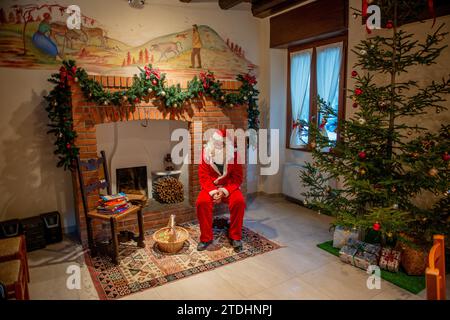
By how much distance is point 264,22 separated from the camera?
197 inches

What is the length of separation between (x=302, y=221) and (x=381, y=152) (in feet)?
5.16

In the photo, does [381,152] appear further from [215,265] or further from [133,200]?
[133,200]

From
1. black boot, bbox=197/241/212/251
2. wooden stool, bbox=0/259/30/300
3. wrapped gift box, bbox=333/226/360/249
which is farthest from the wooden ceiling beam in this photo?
wooden stool, bbox=0/259/30/300

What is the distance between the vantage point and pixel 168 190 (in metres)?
4.21

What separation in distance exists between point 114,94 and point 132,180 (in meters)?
1.28

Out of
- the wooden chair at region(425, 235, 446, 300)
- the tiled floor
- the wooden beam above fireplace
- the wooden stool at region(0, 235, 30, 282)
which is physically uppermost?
the wooden beam above fireplace

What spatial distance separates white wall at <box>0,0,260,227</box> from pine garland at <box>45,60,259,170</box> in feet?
0.55

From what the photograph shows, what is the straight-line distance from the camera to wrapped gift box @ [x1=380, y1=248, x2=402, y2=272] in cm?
287

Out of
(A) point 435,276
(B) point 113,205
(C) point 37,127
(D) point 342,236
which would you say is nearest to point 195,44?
(C) point 37,127

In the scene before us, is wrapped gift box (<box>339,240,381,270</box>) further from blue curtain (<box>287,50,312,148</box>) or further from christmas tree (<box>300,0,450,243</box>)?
blue curtain (<box>287,50,312,148</box>)

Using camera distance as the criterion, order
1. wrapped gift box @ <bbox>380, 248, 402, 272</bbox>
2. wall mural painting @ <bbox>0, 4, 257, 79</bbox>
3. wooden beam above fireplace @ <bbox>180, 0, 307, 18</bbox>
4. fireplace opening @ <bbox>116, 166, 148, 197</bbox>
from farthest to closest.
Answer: wooden beam above fireplace @ <bbox>180, 0, 307, 18</bbox> → fireplace opening @ <bbox>116, 166, 148, 197</bbox> → wall mural painting @ <bbox>0, 4, 257, 79</bbox> → wrapped gift box @ <bbox>380, 248, 402, 272</bbox>

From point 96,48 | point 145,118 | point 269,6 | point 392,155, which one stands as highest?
point 269,6

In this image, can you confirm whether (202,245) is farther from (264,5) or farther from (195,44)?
(264,5)

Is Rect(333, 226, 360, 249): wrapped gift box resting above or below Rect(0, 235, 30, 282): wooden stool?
below
